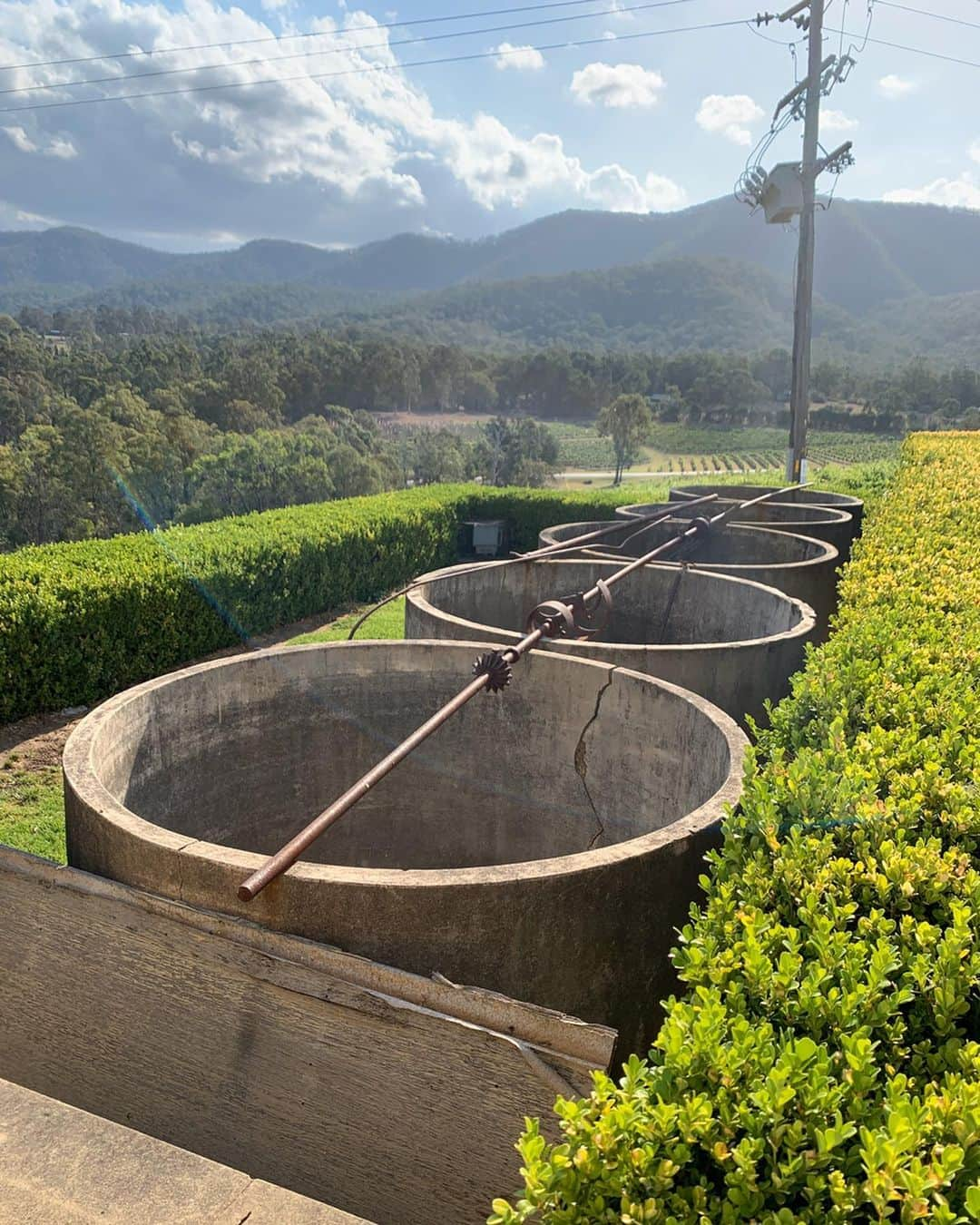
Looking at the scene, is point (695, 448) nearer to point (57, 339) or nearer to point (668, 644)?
point (57, 339)

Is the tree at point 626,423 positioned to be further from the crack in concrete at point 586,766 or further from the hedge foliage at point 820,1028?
the hedge foliage at point 820,1028

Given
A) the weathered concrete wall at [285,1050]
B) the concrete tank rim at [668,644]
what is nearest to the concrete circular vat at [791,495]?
the concrete tank rim at [668,644]

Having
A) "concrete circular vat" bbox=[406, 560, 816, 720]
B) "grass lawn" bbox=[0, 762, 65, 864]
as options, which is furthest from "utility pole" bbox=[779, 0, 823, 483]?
→ "grass lawn" bbox=[0, 762, 65, 864]

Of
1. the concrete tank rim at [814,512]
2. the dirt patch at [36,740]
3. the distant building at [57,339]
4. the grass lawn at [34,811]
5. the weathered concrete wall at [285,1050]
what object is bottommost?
the grass lawn at [34,811]

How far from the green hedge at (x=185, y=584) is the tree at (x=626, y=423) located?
2607 inches

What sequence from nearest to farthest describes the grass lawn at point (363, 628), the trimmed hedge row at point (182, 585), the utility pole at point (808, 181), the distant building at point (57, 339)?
1. the trimmed hedge row at point (182, 585)
2. the grass lawn at point (363, 628)
3. the utility pole at point (808, 181)
4. the distant building at point (57, 339)

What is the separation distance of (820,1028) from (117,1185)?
193 cm

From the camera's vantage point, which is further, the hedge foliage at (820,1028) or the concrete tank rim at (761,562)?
the concrete tank rim at (761,562)

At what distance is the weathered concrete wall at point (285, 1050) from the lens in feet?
9.88

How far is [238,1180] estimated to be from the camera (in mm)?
2533

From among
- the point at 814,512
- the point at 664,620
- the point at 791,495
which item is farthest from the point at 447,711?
the point at 791,495

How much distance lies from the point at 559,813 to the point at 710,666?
133 centimetres

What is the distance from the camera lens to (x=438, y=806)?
590 cm

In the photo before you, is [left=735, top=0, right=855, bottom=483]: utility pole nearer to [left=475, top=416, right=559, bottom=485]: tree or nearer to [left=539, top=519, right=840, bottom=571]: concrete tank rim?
[left=539, top=519, right=840, bottom=571]: concrete tank rim
